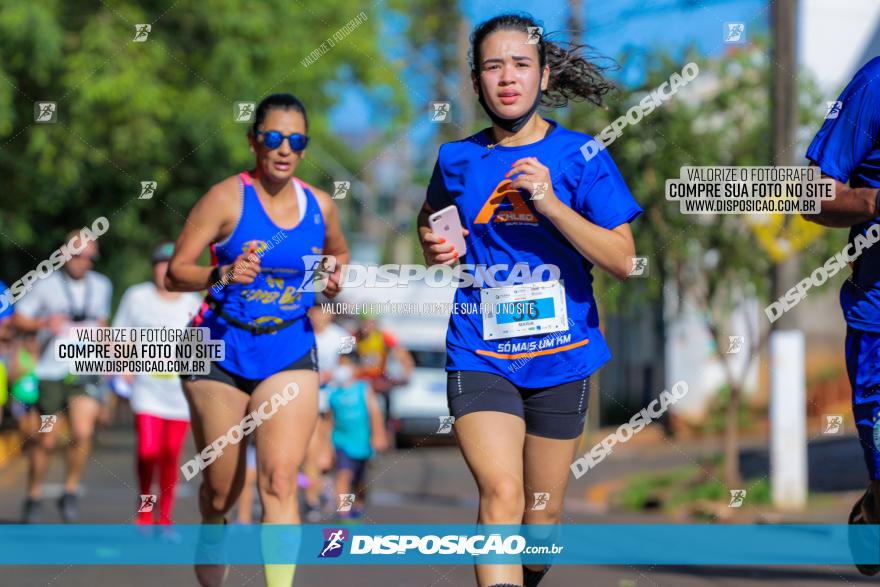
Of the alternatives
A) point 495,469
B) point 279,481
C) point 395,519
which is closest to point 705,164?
point 395,519

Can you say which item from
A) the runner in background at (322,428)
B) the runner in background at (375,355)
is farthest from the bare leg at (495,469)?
the runner in background at (375,355)

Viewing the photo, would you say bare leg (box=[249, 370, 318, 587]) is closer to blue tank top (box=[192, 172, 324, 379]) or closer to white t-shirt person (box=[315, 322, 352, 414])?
blue tank top (box=[192, 172, 324, 379])

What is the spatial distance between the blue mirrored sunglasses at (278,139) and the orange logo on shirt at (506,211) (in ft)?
4.42

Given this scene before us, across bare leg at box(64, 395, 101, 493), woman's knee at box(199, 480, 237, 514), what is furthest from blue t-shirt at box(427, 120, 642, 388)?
bare leg at box(64, 395, 101, 493)

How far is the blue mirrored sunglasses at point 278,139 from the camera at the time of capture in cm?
610

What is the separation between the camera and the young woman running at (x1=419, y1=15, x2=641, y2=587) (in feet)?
16.4

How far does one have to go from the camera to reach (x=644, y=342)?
88.6ft

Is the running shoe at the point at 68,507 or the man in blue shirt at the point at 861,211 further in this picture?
the running shoe at the point at 68,507

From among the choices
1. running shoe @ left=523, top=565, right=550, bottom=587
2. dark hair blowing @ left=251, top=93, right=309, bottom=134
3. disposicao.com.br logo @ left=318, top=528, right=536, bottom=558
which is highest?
dark hair blowing @ left=251, top=93, right=309, bottom=134

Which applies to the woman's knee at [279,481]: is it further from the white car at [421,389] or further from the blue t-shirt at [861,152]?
the white car at [421,389]

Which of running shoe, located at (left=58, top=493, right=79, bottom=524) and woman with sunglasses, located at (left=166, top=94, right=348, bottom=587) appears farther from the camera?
running shoe, located at (left=58, top=493, right=79, bottom=524)

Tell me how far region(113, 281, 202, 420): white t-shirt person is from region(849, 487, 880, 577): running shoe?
5038 mm

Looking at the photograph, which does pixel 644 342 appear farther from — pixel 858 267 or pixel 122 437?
pixel 858 267

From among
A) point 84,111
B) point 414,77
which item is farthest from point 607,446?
point 414,77
